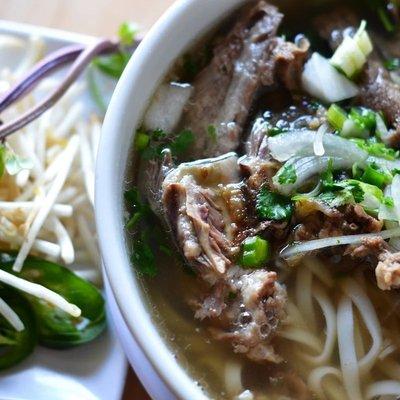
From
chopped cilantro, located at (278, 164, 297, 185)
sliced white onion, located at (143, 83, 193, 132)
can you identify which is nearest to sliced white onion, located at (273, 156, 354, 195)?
chopped cilantro, located at (278, 164, 297, 185)

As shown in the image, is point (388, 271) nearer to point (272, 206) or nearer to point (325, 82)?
point (272, 206)

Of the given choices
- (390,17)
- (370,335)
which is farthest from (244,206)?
(390,17)

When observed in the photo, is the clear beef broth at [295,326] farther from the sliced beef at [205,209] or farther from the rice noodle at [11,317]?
the rice noodle at [11,317]

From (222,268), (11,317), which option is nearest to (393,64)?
(222,268)

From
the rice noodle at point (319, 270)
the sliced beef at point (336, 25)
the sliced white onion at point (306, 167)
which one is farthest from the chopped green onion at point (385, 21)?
the rice noodle at point (319, 270)

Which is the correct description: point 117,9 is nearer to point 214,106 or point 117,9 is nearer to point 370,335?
point 214,106

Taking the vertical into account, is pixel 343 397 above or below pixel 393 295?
below
